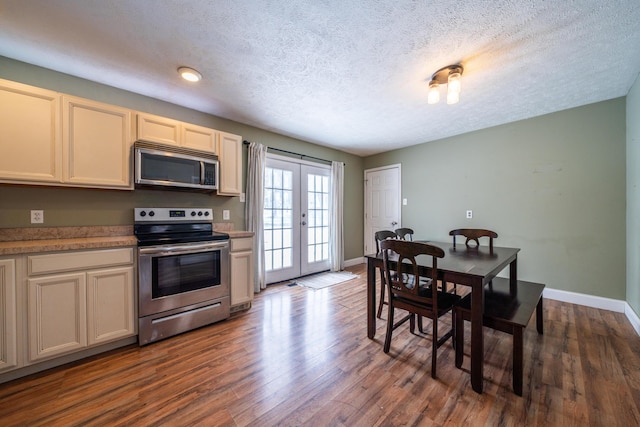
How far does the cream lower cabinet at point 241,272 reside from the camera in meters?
2.77

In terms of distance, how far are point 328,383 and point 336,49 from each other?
96.9 inches

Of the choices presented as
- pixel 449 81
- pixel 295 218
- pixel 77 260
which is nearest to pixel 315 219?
pixel 295 218

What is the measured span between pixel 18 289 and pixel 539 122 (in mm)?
5497

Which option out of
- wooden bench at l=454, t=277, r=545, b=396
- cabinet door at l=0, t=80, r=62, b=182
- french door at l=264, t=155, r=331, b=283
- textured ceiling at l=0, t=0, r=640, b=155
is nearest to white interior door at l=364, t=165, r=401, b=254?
french door at l=264, t=155, r=331, b=283

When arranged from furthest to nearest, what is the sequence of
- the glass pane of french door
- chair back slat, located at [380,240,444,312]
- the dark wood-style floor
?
the glass pane of french door → chair back slat, located at [380,240,444,312] → the dark wood-style floor

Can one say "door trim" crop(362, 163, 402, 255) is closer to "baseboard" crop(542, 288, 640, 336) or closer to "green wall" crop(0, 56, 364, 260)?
"baseboard" crop(542, 288, 640, 336)

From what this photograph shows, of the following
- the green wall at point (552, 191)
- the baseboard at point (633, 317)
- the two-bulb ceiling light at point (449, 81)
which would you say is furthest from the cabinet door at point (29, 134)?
the baseboard at point (633, 317)

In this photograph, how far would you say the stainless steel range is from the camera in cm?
216

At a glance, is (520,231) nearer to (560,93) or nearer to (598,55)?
(560,93)

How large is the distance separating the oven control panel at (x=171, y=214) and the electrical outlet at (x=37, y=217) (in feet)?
2.19

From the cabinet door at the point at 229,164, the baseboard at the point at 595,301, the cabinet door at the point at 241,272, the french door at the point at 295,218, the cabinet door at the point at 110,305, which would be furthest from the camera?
the french door at the point at 295,218

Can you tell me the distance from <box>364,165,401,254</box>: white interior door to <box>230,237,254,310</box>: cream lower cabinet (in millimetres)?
2972

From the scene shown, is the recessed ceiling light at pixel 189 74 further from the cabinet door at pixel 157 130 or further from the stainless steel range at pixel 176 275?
the stainless steel range at pixel 176 275

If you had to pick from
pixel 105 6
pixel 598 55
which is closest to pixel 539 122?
pixel 598 55
